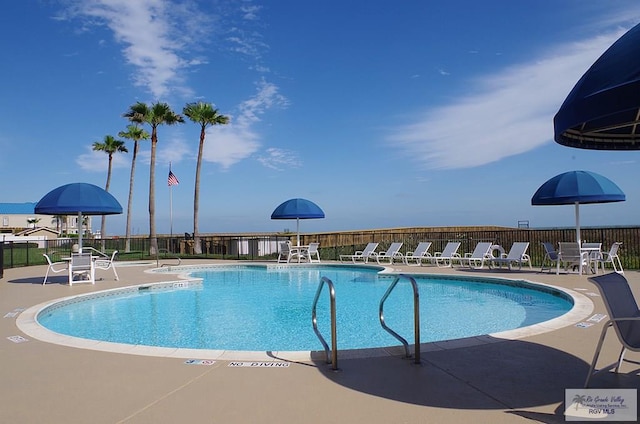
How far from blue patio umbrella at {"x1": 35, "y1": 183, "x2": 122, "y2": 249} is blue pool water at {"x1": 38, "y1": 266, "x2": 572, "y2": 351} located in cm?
216

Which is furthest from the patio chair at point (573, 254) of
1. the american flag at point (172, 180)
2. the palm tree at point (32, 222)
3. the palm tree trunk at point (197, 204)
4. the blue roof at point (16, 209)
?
the blue roof at point (16, 209)

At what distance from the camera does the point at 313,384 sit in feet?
11.6

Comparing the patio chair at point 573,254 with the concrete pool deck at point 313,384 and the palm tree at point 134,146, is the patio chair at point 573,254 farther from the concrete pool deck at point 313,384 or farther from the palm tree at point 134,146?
the palm tree at point 134,146

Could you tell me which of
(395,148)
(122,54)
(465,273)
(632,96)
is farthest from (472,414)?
(395,148)

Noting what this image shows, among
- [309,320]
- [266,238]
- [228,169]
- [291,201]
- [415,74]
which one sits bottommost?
[309,320]

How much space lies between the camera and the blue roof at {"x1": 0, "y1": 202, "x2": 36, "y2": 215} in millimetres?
67375

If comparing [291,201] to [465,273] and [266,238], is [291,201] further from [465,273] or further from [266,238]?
[465,273]

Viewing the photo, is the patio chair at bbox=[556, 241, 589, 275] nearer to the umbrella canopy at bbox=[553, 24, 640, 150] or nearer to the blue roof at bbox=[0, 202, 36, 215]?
the umbrella canopy at bbox=[553, 24, 640, 150]

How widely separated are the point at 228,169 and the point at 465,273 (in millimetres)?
16868

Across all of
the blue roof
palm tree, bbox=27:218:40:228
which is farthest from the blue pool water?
the blue roof

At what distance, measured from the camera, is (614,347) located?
441cm

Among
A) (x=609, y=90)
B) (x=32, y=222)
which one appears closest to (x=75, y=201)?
(x=609, y=90)

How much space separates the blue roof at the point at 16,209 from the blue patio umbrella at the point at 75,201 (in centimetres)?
6504

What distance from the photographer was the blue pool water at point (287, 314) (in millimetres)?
6488
